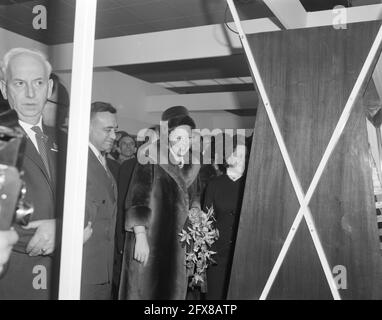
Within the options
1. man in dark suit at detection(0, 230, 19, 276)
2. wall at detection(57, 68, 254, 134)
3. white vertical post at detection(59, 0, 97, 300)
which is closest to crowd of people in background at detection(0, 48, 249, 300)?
white vertical post at detection(59, 0, 97, 300)

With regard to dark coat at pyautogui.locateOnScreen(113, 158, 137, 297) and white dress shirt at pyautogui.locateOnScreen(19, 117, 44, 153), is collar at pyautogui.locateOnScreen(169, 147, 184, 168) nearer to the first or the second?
dark coat at pyautogui.locateOnScreen(113, 158, 137, 297)

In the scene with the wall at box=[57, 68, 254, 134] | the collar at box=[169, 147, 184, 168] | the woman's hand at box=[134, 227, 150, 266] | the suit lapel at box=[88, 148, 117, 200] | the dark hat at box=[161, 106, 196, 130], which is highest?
the wall at box=[57, 68, 254, 134]

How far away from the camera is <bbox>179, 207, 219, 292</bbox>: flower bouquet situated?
2090mm

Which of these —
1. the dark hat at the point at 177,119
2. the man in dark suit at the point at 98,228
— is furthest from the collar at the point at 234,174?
the man in dark suit at the point at 98,228

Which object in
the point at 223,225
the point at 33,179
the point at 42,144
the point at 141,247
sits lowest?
the point at 141,247

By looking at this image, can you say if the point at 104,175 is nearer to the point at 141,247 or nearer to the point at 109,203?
the point at 109,203

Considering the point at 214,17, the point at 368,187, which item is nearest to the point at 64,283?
the point at 368,187

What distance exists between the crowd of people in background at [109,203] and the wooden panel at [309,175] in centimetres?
64

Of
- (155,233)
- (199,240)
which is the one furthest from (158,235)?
(199,240)

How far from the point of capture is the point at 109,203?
1.85 metres

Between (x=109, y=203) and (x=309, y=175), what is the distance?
2.95 feet

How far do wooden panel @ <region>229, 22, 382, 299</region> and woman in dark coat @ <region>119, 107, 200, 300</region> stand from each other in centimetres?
64

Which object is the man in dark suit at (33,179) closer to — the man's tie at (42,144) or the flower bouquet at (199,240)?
the man's tie at (42,144)

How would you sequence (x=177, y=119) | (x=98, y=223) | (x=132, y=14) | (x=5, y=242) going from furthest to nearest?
(x=132, y=14), (x=177, y=119), (x=98, y=223), (x=5, y=242)
